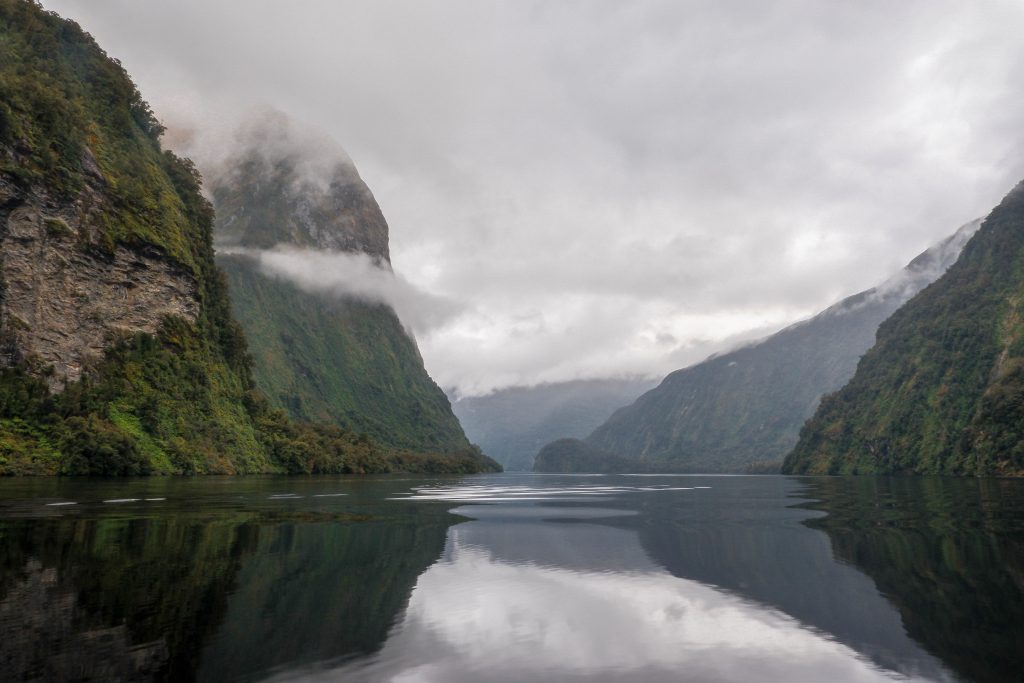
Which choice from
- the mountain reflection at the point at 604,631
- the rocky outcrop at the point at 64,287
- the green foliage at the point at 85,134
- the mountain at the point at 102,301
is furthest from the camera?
the green foliage at the point at 85,134

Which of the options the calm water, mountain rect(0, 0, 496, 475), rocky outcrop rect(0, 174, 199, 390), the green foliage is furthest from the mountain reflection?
the green foliage

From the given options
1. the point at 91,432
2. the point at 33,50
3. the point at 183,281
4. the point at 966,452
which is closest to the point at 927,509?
the point at 91,432

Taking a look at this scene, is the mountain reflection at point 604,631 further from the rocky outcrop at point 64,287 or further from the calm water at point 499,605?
the rocky outcrop at point 64,287

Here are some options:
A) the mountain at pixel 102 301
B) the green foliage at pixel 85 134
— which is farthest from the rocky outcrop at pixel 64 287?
the green foliage at pixel 85 134

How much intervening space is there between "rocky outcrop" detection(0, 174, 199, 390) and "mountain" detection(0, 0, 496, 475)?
7.5 inches

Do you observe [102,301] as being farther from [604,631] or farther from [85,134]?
[604,631]

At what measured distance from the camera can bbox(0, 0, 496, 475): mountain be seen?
83.0 metres

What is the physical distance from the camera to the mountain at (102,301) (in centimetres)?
8300

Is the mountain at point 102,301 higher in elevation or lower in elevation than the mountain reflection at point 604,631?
higher

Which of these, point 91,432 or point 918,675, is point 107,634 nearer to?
point 918,675

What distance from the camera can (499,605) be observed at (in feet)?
40.2

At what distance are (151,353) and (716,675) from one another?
11623 cm

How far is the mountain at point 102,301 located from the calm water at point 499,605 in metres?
73.9

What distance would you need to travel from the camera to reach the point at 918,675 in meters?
8.18
